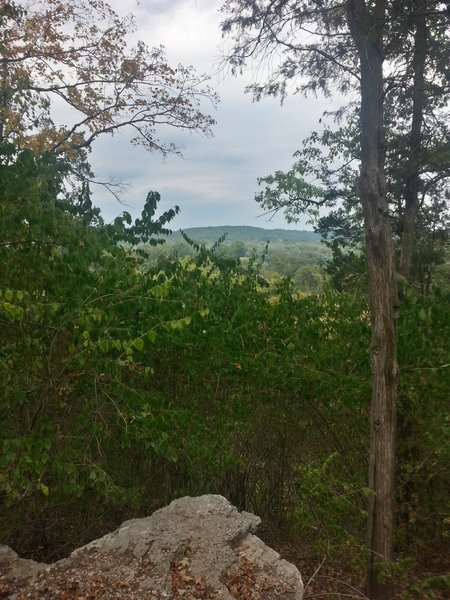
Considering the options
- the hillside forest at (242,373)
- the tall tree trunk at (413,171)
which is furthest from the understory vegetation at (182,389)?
the tall tree trunk at (413,171)

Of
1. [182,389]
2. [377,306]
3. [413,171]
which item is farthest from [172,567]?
[413,171]

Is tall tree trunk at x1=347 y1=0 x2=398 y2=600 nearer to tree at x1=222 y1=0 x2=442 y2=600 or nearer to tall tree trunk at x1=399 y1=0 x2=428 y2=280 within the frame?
tree at x1=222 y1=0 x2=442 y2=600

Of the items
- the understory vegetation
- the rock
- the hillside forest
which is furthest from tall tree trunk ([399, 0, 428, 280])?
the rock

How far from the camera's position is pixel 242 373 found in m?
5.47

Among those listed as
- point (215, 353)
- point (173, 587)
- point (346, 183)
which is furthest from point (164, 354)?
point (346, 183)

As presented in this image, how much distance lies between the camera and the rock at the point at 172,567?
148 inches

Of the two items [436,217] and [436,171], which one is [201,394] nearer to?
[436,171]

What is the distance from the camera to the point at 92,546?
414cm

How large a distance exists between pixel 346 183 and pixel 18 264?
893 centimetres

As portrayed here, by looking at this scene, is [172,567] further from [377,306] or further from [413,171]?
[413,171]

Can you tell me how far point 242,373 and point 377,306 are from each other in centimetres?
151

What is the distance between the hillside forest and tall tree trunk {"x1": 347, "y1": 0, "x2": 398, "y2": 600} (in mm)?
17

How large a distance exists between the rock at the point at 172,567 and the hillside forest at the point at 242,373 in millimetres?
491

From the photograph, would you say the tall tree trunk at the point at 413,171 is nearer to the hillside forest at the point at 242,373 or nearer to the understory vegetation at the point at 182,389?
the hillside forest at the point at 242,373
